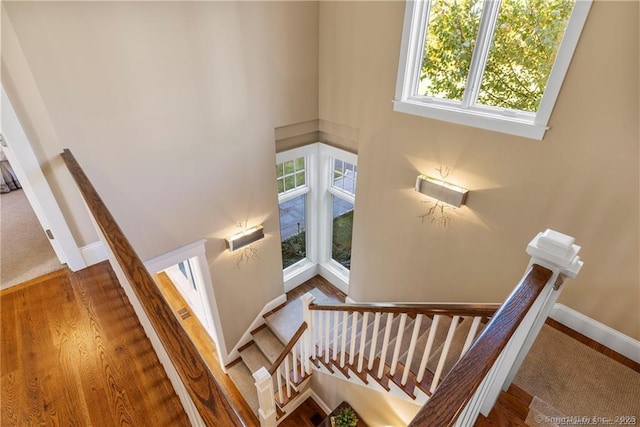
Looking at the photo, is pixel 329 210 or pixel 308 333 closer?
pixel 308 333

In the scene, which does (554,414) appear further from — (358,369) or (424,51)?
(424,51)

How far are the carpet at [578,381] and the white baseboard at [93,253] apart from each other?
321 cm

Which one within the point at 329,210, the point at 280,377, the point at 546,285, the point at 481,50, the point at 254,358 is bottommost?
the point at 254,358

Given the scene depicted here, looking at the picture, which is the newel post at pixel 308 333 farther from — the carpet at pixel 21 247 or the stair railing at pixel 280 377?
the carpet at pixel 21 247

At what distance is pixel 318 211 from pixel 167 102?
274 centimetres

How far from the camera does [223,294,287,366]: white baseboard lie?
Result: 4785 mm

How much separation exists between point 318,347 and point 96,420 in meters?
2.25

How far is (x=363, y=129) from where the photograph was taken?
369 centimetres

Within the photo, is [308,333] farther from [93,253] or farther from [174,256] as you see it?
[93,253]

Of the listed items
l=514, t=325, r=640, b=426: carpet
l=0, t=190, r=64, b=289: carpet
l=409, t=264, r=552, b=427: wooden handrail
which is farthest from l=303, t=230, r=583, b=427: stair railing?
l=0, t=190, r=64, b=289: carpet

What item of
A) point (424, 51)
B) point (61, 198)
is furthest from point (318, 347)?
point (424, 51)

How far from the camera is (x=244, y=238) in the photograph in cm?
404

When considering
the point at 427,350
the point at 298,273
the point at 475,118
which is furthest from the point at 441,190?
the point at 298,273

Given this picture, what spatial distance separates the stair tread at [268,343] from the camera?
465cm
